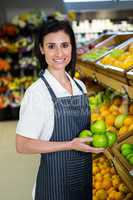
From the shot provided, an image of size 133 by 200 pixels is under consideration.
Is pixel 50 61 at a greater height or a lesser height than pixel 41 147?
greater

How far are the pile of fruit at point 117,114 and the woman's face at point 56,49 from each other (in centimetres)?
108

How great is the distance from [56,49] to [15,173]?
9.02 ft

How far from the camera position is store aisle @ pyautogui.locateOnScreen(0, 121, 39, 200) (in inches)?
143

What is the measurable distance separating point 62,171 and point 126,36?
2.80 m

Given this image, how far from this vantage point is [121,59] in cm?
302

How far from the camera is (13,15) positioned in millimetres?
7234

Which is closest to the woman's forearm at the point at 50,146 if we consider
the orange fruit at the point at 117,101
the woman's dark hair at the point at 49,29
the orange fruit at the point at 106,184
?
the woman's dark hair at the point at 49,29

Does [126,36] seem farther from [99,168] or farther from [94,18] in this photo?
[94,18]

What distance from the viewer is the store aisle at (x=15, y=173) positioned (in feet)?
11.9

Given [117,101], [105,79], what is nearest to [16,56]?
[117,101]

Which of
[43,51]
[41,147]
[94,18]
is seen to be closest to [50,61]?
[43,51]

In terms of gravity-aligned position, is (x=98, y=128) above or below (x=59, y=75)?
below

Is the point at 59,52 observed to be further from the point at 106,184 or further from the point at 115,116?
the point at 115,116

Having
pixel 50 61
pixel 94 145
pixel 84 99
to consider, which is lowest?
pixel 94 145
